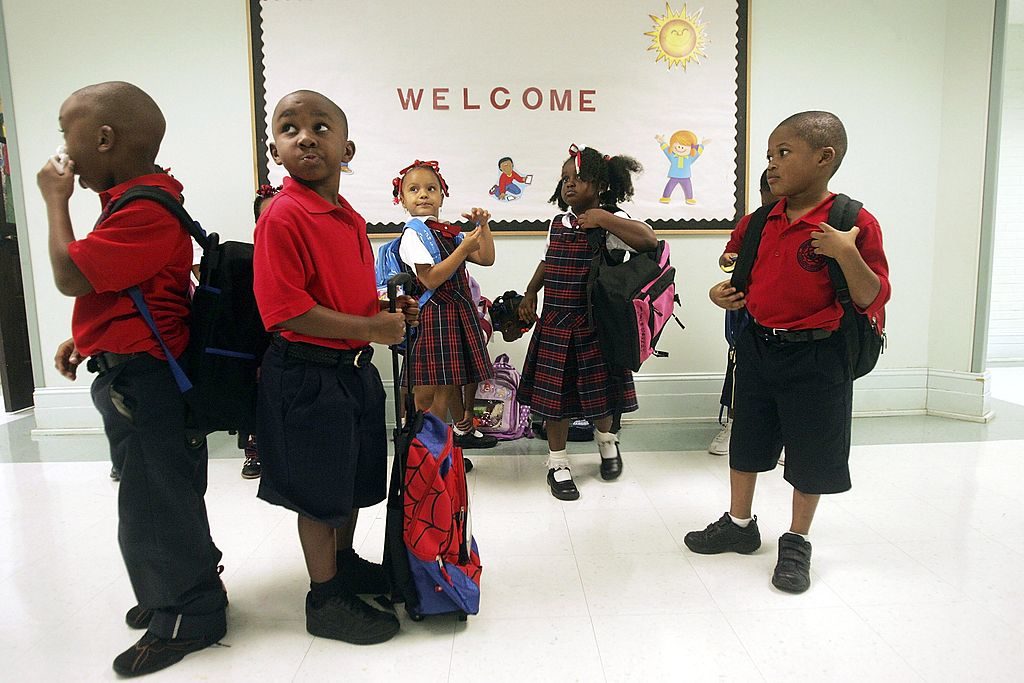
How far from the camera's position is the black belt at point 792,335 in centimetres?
192

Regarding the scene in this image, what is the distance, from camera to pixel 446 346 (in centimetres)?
284

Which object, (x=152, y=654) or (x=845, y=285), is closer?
(x=152, y=654)

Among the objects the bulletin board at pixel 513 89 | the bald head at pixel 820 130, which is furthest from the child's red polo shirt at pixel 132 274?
the bulletin board at pixel 513 89

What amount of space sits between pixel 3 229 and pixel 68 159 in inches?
144

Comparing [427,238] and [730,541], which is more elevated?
[427,238]

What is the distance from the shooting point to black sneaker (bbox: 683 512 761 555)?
2.21 m

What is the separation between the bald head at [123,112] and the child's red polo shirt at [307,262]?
1.11 ft

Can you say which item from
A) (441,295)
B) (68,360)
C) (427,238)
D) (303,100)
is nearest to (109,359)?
(68,360)

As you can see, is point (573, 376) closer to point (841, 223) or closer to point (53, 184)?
point (841, 223)

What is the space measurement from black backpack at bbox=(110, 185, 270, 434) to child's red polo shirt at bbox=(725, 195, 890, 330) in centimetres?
144

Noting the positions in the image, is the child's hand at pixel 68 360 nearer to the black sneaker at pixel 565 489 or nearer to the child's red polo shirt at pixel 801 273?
the black sneaker at pixel 565 489

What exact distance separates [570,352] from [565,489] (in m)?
0.56

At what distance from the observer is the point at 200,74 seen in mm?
3547

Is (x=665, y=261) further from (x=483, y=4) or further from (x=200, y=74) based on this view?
(x=200, y=74)
